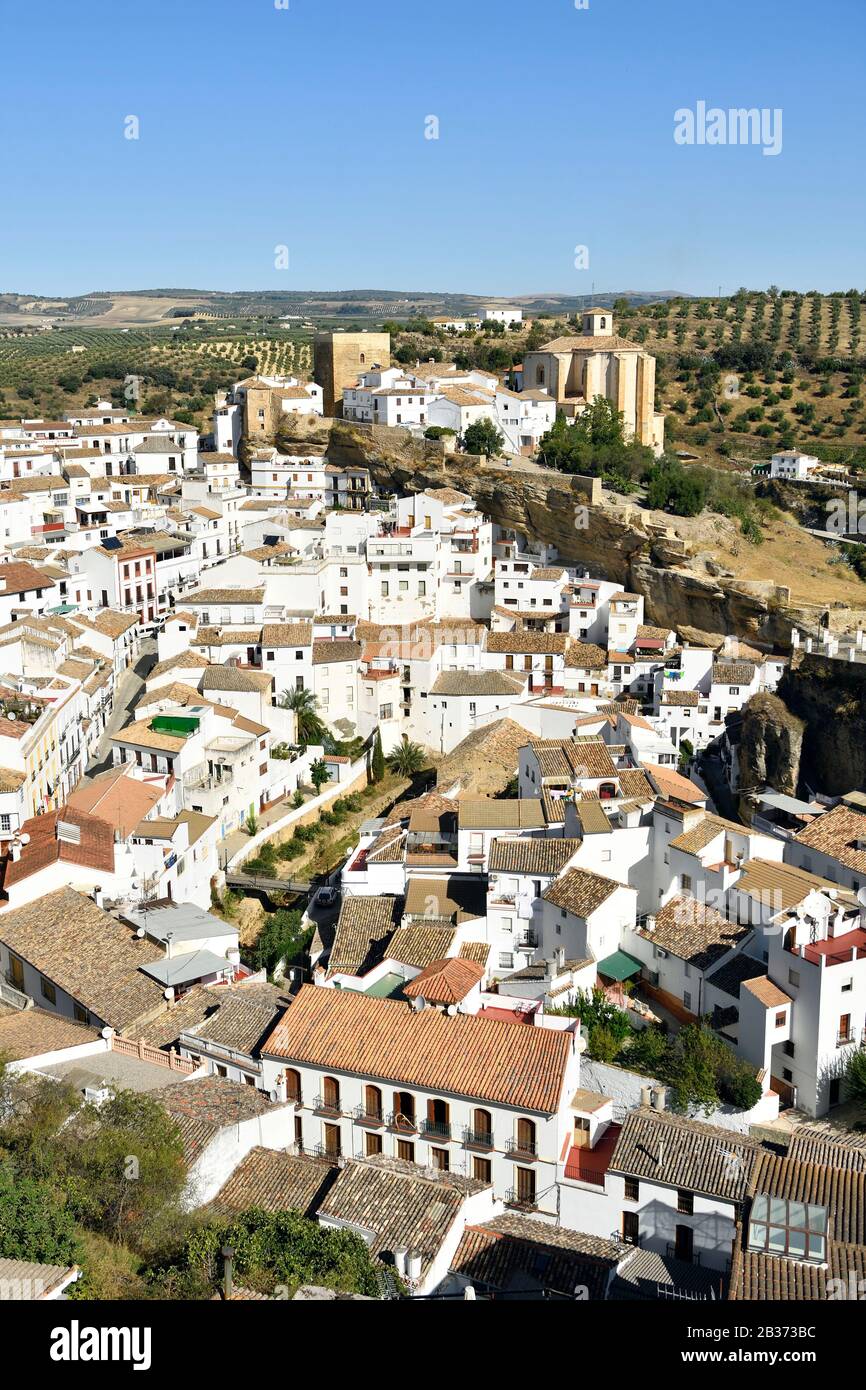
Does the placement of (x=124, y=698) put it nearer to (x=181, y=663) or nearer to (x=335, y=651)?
(x=181, y=663)

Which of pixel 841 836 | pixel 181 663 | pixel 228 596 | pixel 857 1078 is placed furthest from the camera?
pixel 228 596

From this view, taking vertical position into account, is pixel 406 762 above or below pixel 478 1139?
below

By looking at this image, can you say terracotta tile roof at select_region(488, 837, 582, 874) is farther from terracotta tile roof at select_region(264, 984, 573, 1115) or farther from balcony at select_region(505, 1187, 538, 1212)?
balcony at select_region(505, 1187, 538, 1212)

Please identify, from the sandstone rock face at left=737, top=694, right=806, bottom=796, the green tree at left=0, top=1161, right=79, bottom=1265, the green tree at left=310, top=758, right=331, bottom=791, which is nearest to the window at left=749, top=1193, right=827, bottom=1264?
the green tree at left=0, top=1161, right=79, bottom=1265

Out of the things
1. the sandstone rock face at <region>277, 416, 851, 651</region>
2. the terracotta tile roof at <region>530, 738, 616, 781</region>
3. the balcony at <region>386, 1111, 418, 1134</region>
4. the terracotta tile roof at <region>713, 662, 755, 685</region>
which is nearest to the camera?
the balcony at <region>386, 1111, 418, 1134</region>

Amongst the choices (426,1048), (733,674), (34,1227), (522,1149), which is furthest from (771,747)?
(34,1227)
